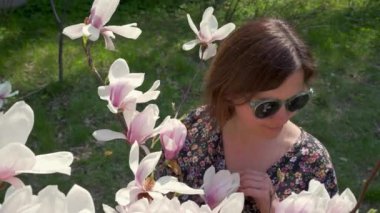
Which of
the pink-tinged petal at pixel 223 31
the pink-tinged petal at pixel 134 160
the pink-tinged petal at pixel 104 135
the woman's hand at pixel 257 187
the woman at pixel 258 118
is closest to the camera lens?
the pink-tinged petal at pixel 134 160

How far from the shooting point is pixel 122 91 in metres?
0.93

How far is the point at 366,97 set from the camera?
4746 millimetres

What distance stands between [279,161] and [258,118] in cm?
34

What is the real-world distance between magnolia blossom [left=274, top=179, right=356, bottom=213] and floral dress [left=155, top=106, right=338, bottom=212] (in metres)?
0.89

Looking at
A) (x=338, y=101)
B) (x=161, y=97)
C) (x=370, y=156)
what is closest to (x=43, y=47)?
(x=161, y=97)

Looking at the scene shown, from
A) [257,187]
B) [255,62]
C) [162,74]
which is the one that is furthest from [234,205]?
[162,74]

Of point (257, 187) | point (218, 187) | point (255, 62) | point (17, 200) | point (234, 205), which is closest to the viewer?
point (17, 200)

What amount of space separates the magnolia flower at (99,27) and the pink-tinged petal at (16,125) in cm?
36

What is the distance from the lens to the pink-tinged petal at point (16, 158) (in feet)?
1.98

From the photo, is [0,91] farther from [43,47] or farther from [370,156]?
[43,47]

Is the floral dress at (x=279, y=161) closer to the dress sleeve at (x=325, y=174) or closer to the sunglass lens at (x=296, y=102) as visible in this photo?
the dress sleeve at (x=325, y=174)

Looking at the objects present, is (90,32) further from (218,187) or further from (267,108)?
(267,108)

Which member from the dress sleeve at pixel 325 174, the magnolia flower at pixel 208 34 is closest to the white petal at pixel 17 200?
the magnolia flower at pixel 208 34

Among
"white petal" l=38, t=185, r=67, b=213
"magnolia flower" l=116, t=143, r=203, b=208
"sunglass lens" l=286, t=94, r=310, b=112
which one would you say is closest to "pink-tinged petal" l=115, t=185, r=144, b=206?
"magnolia flower" l=116, t=143, r=203, b=208
